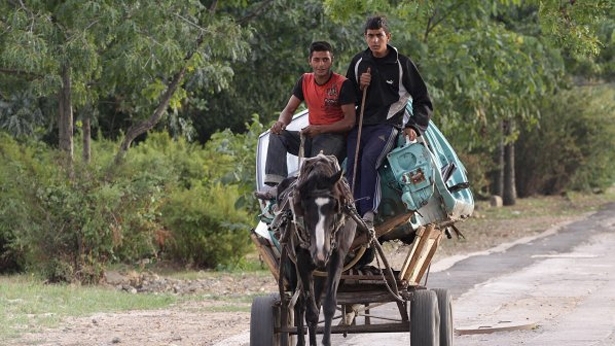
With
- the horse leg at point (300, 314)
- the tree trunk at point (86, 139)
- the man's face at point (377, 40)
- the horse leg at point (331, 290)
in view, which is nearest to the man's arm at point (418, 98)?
the man's face at point (377, 40)

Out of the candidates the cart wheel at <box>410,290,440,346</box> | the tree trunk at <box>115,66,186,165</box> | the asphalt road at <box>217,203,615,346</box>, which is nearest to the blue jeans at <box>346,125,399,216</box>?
the cart wheel at <box>410,290,440,346</box>

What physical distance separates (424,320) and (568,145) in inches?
1223

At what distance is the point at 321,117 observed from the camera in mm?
9984

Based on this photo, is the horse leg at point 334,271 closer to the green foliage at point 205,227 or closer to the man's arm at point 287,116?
the man's arm at point 287,116

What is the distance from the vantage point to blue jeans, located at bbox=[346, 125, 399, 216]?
9.64m

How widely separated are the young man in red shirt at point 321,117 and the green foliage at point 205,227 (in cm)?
928

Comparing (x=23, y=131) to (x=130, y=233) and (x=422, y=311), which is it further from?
(x=422, y=311)

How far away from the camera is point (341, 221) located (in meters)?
8.90

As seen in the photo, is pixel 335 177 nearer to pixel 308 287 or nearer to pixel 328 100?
pixel 308 287

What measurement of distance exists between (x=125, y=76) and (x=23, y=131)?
2.76 metres

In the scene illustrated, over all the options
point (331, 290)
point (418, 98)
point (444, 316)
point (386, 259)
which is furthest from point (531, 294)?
point (331, 290)

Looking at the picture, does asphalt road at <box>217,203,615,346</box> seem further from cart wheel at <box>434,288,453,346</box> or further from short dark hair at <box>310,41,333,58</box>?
short dark hair at <box>310,41,333,58</box>

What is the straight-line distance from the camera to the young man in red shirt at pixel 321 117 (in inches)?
388

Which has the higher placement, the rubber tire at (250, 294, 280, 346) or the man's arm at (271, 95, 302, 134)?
the man's arm at (271, 95, 302, 134)
